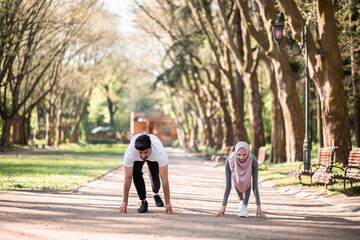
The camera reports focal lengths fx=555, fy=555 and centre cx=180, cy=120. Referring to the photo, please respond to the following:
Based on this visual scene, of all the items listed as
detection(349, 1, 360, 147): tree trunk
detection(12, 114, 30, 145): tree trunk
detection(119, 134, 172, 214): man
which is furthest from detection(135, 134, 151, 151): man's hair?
detection(12, 114, 30, 145): tree trunk

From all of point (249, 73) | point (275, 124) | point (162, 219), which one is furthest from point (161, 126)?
point (162, 219)

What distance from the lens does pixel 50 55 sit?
37.6 m

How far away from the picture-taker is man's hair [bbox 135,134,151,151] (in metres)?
7.91

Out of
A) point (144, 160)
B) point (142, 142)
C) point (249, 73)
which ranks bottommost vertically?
point (144, 160)

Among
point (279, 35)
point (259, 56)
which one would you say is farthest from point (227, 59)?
point (279, 35)

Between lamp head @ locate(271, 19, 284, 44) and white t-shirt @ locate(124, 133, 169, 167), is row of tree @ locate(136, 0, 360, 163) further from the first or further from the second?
white t-shirt @ locate(124, 133, 169, 167)

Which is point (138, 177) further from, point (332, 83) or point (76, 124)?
point (76, 124)

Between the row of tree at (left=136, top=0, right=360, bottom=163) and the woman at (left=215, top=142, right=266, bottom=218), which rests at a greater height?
the row of tree at (left=136, top=0, right=360, bottom=163)

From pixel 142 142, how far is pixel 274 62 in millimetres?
13722

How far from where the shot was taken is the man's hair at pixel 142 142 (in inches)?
311

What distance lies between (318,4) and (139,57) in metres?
42.4

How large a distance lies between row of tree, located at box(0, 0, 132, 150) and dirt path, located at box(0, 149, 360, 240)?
1426cm

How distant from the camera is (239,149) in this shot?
26.7 ft

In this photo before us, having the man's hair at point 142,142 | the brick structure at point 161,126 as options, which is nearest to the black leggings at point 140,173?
the man's hair at point 142,142
